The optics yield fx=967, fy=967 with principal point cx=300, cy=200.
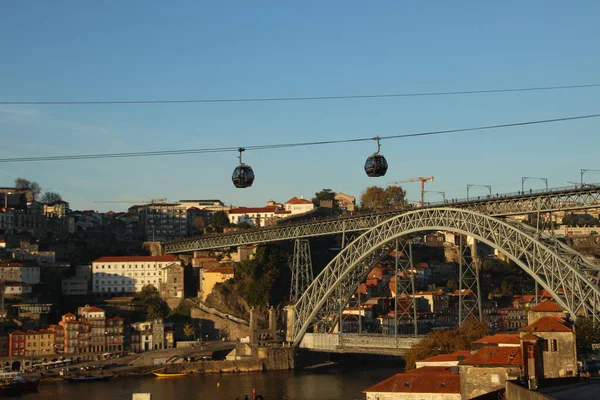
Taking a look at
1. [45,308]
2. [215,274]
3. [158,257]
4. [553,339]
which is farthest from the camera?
[158,257]

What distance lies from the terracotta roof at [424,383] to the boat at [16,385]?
98.2 feet

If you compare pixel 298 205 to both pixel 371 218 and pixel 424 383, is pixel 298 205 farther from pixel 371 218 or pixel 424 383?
pixel 424 383

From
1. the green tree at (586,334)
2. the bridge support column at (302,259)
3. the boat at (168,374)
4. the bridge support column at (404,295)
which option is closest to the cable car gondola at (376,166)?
the green tree at (586,334)

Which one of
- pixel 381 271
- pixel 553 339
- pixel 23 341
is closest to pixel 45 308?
pixel 23 341

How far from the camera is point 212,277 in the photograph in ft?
278

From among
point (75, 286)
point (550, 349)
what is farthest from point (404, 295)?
point (550, 349)

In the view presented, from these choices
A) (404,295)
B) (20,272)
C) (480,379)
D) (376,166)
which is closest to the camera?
(480,379)

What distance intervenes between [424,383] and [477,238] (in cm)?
1906

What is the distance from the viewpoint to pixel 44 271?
86.3 metres

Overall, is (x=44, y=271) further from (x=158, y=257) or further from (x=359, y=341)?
(x=359, y=341)

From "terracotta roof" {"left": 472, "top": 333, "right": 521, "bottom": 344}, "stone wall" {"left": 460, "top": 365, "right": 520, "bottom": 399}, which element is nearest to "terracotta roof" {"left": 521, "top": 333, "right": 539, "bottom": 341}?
"stone wall" {"left": 460, "top": 365, "right": 520, "bottom": 399}

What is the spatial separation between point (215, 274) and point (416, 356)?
38.9m

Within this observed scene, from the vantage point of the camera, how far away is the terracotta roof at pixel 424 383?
3409cm

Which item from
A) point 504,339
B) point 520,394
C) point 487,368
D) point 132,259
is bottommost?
point 487,368
